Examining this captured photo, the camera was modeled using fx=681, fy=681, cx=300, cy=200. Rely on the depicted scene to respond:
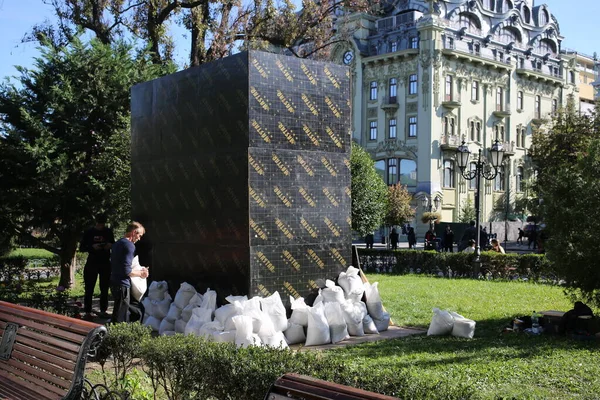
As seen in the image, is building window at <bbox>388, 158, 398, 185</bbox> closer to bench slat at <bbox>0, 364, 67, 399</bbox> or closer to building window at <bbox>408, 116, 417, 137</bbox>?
building window at <bbox>408, 116, 417, 137</bbox>

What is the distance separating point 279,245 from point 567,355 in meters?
4.20

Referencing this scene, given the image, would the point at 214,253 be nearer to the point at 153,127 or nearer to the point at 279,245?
the point at 279,245

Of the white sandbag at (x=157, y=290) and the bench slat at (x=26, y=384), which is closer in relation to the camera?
the bench slat at (x=26, y=384)

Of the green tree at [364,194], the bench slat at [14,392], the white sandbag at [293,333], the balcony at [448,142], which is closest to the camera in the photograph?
the bench slat at [14,392]

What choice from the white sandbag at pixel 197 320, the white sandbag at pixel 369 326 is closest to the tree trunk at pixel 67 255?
the white sandbag at pixel 197 320

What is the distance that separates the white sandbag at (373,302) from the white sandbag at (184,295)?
2724 mm

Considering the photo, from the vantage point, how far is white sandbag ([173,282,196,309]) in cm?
1044

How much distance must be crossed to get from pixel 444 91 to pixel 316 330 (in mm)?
45488

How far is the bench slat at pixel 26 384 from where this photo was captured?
5.33 metres

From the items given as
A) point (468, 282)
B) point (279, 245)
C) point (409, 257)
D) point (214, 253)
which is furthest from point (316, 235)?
point (409, 257)

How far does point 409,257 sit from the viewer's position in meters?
24.8

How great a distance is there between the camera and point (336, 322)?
9.85 metres

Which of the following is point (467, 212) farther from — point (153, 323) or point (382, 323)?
point (153, 323)

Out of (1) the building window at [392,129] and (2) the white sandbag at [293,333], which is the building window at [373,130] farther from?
(2) the white sandbag at [293,333]
